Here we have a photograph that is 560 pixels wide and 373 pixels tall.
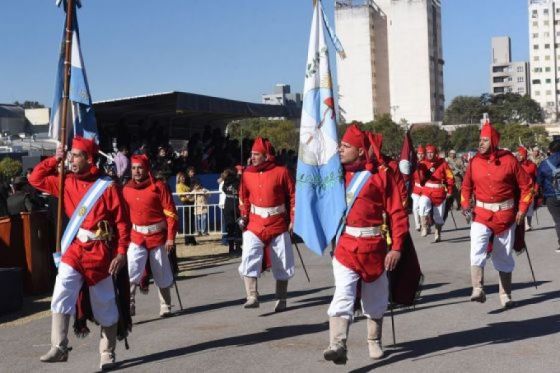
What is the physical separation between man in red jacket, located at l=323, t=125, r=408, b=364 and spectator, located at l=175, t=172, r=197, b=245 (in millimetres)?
12938

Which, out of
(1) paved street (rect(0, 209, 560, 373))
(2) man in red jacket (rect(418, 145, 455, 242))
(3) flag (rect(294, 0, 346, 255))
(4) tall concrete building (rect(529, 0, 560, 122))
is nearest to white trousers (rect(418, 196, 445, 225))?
(2) man in red jacket (rect(418, 145, 455, 242))

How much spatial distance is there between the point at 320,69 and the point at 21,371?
3619mm

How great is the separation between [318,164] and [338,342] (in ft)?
5.30

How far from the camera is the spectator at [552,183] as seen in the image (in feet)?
51.8

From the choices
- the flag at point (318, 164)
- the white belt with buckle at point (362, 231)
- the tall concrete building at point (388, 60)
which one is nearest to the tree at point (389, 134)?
the tall concrete building at point (388, 60)

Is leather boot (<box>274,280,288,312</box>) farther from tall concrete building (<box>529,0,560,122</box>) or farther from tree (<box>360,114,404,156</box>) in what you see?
tall concrete building (<box>529,0,560,122</box>)

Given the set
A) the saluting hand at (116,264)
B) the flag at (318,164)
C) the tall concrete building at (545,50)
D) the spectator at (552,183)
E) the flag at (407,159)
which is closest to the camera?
the saluting hand at (116,264)

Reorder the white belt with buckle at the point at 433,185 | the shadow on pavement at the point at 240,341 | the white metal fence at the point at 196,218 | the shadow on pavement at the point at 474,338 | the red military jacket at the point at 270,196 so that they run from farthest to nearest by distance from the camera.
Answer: the white metal fence at the point at 196,218
the white belt with buckle at the point at 433,185
the red military jacket at the point at 270,196
the shadow on pavement at the point at 240,341
the shadow on pavement at the point at 474,338

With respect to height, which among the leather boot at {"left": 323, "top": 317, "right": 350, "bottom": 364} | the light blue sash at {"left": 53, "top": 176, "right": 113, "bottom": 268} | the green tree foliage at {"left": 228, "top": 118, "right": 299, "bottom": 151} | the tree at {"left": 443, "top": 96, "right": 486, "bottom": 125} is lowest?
the leather boot at {"left": 323, "top": 317, "right": 350, "bottom": 364}

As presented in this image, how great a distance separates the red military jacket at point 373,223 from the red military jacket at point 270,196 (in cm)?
300

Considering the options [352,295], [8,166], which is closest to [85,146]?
[352,295]

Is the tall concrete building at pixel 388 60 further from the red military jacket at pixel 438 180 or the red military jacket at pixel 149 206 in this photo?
the red military jacket at pixel 149 206

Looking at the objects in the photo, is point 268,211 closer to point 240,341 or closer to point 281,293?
point 281,293

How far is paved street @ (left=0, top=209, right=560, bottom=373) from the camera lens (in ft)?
25.2
